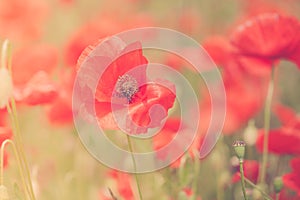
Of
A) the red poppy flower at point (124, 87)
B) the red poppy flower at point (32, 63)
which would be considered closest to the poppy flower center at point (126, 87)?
the red poppy flower at point (124, 87)

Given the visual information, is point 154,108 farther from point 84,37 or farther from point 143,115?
point 84,37

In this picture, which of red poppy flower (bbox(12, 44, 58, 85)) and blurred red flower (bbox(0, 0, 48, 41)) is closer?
red poppy flower (bbox(12, 44, 58, 85))

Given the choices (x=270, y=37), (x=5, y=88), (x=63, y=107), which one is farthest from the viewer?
(x=63, y=107)

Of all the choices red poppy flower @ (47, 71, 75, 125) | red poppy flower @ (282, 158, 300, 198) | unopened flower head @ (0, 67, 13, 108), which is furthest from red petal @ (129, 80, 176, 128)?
red poppy flower @ (47, 71, 75, 125)

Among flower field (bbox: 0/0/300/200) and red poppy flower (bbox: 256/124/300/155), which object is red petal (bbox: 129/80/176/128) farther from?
red poppy flower (bbox: 256/124/300/155)

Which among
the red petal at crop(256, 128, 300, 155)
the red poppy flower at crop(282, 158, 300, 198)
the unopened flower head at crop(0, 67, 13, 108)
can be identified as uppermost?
the unopened flower head at crop(0, 67, 13, 108)

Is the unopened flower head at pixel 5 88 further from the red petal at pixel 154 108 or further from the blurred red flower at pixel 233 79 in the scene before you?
the blurred red flower at pixel 233 79

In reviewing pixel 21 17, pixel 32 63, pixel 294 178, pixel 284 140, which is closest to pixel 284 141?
pixel 284 140

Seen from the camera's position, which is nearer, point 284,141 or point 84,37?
point 284,141
